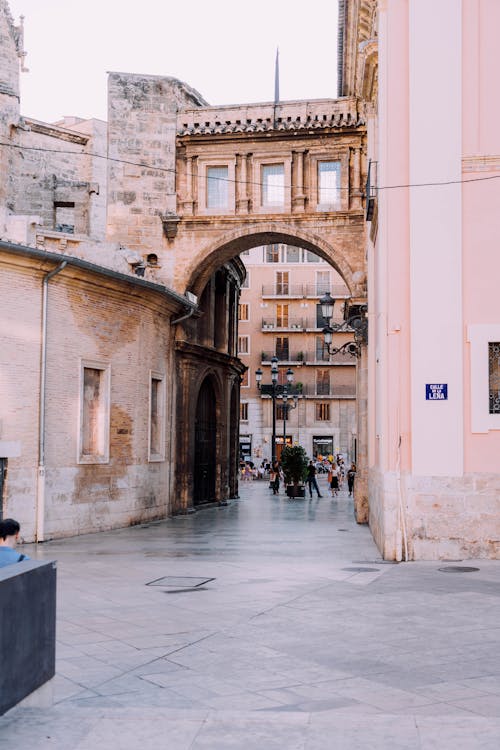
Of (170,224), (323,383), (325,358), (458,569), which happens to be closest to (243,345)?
(325,358)

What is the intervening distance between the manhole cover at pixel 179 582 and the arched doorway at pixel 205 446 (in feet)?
49.2

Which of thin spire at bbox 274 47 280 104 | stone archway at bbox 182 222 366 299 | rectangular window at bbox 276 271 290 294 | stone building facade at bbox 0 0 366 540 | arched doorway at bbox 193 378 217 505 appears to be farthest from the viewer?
rectangular window at bbox 276 271 290 294

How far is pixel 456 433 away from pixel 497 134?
4641 millimetres

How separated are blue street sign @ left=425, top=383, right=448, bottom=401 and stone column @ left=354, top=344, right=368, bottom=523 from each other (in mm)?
9471

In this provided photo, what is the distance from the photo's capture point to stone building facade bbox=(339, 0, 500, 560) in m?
14.1

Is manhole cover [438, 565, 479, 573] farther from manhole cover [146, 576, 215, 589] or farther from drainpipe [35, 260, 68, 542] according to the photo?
drainpipe [35, 260, 68, 542]

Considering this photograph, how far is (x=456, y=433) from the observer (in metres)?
14.2

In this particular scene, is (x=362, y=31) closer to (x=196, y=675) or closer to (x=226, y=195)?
(x=226, y=195)

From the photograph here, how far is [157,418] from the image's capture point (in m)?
24.4

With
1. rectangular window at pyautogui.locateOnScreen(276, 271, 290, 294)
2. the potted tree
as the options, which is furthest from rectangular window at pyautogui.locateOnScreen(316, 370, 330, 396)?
the potted tree

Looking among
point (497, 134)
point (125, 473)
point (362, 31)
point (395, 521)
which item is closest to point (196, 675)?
point (395, 521)

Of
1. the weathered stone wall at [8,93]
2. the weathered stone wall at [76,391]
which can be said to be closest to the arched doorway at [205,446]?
the weathered stone wall at [76,391]

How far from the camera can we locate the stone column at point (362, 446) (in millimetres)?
23422

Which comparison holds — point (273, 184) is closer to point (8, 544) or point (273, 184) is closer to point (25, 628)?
point (8, 544)
